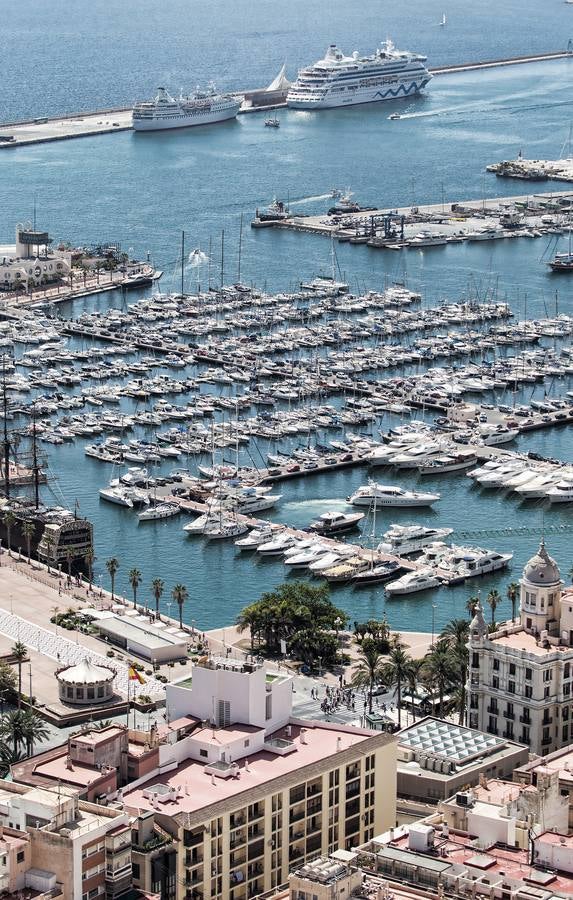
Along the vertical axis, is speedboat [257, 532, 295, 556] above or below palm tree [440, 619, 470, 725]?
below

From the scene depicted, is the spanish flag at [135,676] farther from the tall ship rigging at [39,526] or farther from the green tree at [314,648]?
the tall ship rigging at [39,526]

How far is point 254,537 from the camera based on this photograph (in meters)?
113

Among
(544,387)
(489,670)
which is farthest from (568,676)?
(544,387)

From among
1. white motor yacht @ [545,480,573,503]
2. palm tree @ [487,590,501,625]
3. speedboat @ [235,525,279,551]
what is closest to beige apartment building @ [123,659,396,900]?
palm tree @ [487,590,501,625]

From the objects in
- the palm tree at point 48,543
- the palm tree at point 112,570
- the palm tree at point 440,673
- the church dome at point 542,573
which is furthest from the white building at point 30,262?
the church dome at point 542,573

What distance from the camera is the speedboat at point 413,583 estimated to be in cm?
10506

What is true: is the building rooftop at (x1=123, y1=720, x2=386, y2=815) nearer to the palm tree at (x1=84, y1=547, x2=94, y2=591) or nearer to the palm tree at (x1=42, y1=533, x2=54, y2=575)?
the palm tree at (x1=84, y1=547, x2=94, y2=591)

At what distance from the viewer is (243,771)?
61875mm

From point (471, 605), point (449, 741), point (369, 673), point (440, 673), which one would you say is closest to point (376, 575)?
point (471, 605)

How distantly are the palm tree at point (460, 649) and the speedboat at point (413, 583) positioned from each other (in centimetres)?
1531

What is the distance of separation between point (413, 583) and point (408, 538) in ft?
23.7

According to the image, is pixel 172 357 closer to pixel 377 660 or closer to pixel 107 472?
pixel 107 472

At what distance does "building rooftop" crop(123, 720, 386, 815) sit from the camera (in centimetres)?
5944

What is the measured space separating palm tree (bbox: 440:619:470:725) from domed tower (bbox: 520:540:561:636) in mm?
3971
